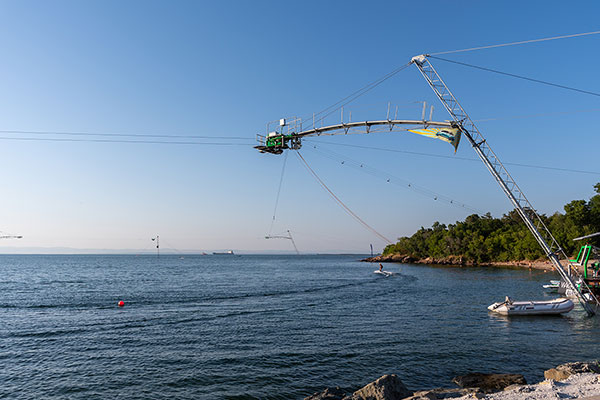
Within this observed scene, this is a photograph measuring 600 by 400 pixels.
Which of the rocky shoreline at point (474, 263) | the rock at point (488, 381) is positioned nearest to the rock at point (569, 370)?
the rock at point (488, 381)

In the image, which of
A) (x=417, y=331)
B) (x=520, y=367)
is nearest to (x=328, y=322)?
(x=417, y=331)

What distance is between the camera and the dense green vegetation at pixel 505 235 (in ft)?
361

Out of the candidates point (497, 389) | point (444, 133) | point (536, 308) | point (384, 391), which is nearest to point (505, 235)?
point (536, 308)

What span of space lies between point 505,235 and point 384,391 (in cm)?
15679

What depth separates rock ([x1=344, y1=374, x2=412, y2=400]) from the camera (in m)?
14.7

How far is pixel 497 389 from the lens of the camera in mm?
17000

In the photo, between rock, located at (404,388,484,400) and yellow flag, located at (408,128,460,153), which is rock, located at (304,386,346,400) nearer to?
rock, located at (404,388,484,400)

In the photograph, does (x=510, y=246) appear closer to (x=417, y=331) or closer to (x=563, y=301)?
(x=563, y=301)

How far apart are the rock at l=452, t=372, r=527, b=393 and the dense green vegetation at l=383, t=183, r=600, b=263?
109239mm

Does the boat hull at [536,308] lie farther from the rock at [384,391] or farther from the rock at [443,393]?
the rock at [384,391]

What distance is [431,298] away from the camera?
52.1 meters

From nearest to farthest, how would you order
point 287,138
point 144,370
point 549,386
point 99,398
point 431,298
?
point 549,386, point 99,398, point 144,370, point 287,138, point 431,298

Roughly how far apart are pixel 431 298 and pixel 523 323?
1854 centimetres

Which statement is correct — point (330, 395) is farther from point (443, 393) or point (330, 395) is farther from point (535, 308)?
point (535, 308)
